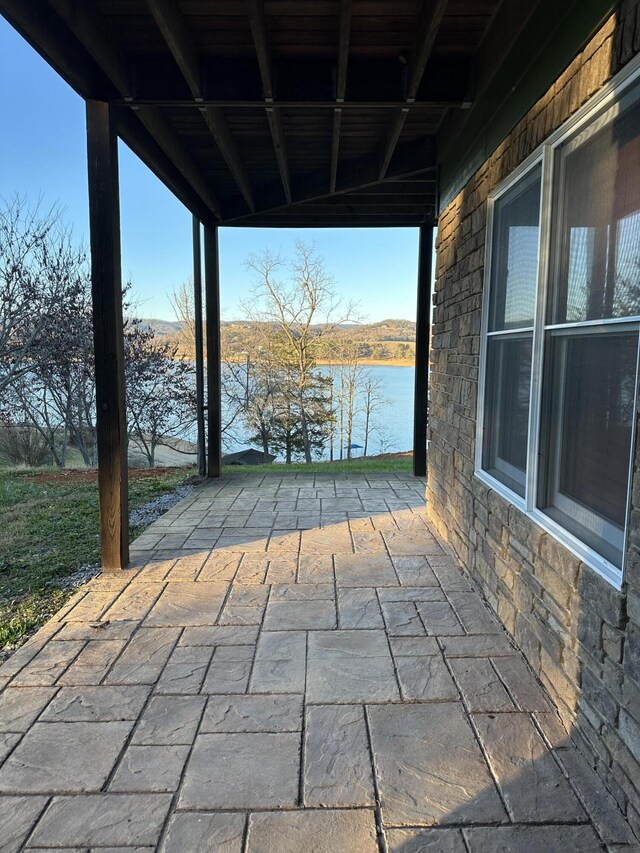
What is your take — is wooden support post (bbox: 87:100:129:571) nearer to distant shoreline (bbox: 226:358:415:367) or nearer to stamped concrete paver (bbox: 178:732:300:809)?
stamped concrete paver (bbox: 178:732:300:809)

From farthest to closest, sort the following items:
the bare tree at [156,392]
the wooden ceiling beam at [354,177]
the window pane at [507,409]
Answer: the bare tree at [156,392], the wooden ceiling beam at [354,177], the window pane at [507,409]

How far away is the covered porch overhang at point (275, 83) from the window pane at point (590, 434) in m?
1.11

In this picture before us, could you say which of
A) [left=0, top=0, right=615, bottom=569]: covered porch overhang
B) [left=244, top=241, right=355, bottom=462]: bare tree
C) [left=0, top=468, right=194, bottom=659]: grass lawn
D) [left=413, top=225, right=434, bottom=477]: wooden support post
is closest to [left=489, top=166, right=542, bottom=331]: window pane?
[left=0, top=0, right=615, bottom=569]: covered porch overhang


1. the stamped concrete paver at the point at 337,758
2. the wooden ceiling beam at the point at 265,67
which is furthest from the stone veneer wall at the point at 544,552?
the wooden ceiling beam at the point at 265,67

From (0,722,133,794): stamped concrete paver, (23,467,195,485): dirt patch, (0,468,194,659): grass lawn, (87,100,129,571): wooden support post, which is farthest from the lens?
(23,467,195,485): dirt patch

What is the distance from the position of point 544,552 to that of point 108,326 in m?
2.75

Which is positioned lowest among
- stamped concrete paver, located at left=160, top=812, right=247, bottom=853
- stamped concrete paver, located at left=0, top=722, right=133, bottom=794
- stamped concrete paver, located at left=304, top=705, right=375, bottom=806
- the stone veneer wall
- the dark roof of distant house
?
the dark roof of distant house

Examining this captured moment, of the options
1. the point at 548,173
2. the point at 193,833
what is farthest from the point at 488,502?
the point at 193,833

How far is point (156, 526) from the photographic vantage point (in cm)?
432

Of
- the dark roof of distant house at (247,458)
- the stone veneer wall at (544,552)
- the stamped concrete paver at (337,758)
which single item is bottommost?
the dark roof of distant house at (247,458)

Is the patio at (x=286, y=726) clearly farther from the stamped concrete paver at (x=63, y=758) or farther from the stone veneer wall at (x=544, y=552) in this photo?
the stone veneer wall at (x=544, y=552)

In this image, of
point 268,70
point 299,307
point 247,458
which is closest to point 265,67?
point 268,70

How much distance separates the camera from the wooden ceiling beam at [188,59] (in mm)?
2355

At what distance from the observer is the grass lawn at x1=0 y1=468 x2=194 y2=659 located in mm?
2795
